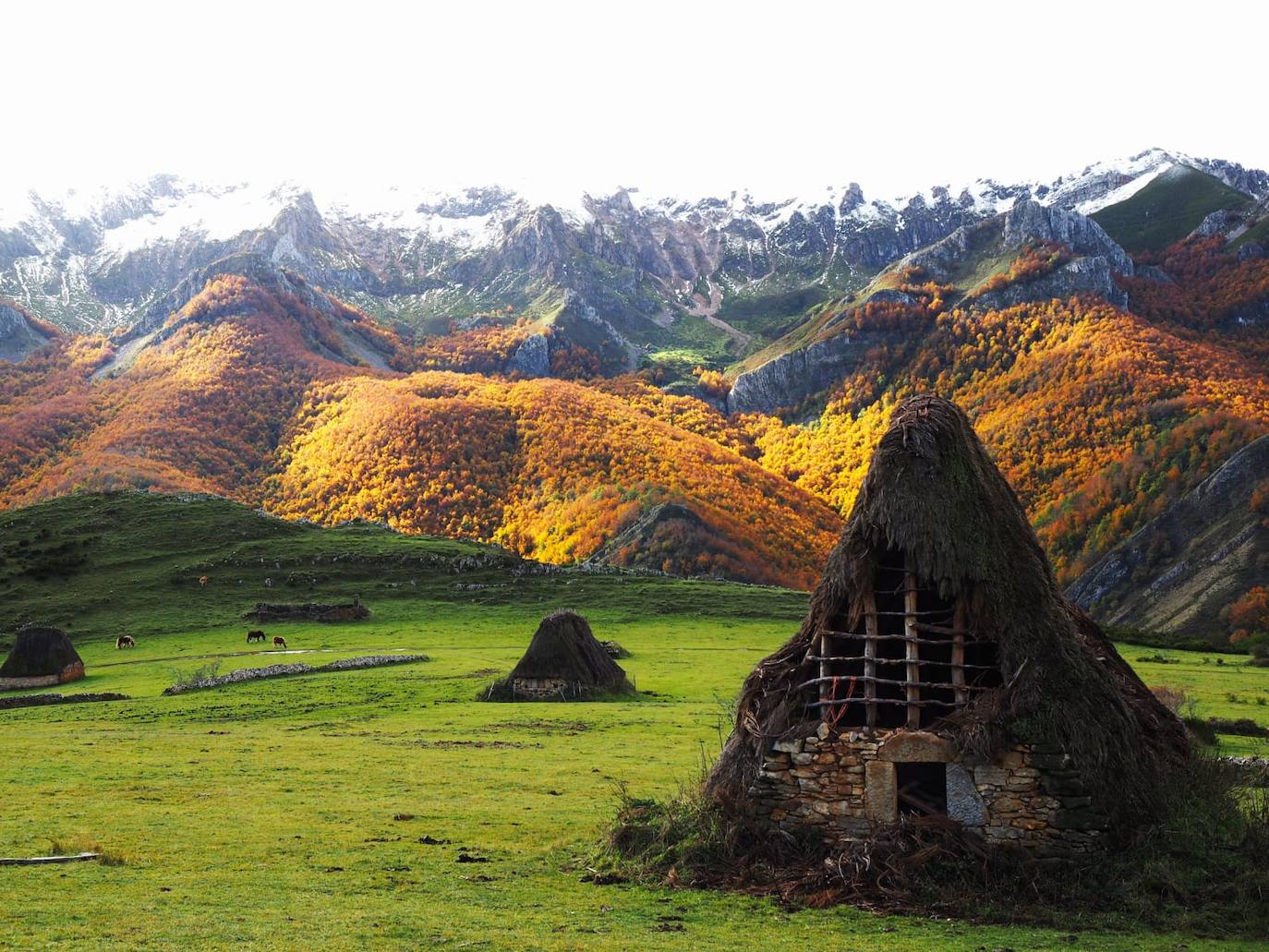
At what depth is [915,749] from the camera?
18.8 meters

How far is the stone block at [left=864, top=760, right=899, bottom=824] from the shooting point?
62.1 feet

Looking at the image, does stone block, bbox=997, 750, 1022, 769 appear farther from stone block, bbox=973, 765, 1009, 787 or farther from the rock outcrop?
the rock outcrop

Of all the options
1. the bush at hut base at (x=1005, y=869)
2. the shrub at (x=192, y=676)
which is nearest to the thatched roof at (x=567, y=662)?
the shrub at (x=192, y=676)

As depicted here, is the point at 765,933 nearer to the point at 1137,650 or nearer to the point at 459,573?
the point at 1137,650

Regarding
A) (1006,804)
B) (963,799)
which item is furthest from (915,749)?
(1006,804)

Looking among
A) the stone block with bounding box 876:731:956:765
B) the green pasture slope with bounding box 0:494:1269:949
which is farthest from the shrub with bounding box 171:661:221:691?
the stone block with bounding box 876:731:956:765

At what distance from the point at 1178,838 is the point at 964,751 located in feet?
13.0

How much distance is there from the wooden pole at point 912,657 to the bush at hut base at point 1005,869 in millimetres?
1908

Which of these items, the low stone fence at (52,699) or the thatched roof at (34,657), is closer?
the low stone fence at (52,699)

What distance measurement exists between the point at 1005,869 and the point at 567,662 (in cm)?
3732

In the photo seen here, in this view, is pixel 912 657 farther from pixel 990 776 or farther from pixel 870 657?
pixel 990 776

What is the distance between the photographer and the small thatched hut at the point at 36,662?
63.8 m

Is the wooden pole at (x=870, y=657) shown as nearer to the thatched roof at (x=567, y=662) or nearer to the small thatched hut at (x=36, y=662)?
the thatched roof at (x=567, y=662)

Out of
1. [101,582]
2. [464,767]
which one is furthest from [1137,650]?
[101,582]
